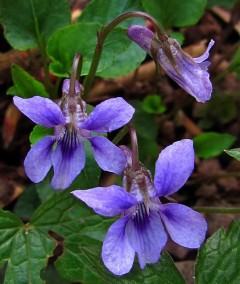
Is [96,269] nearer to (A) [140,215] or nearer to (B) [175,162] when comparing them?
(A) [140,215]

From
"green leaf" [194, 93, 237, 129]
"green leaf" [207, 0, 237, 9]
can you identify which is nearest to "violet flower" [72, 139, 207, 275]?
"green leaf" [194, 93, 237, 129]

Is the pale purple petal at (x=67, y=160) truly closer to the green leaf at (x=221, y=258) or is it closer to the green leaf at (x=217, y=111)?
the green leaf at (x=221, y=258)

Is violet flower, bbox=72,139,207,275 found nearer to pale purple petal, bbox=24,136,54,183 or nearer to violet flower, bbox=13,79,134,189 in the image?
violet flower, bbox=13,79,134,189

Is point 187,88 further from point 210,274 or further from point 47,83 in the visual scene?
point 47,83

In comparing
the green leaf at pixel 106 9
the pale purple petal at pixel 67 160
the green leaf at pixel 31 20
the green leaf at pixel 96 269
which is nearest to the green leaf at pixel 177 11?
the green leaf at pixel 106 9

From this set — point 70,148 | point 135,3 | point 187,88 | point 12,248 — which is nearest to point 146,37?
point 187,88

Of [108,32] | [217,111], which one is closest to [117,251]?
[108,32]
